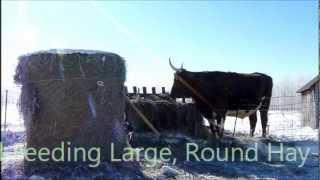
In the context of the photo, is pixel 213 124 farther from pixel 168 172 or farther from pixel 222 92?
pixel 168 172

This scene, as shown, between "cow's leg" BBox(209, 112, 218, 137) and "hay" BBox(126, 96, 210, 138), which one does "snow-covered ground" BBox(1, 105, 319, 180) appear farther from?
"cow's leg" BBox(209, 112, 218, 137)

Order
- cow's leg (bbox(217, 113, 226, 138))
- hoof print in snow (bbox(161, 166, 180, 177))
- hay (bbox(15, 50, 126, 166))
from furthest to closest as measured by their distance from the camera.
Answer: cow's leg (bbox(217, 113, 226, 138)) < hoof print in snow (bbox(161, 166, 180, 177)) < hay (bbox(15, 50, 126, 166))

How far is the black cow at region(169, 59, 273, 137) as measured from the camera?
15.1 meters

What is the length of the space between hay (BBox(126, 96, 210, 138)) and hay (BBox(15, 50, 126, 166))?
4.21m

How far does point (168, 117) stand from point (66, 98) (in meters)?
5.70

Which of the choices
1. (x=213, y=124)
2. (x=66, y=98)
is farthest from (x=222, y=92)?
(x=66, y=98)

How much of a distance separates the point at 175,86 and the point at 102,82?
7.05 m

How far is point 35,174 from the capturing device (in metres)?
7.59

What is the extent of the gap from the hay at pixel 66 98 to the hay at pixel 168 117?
4.21 m

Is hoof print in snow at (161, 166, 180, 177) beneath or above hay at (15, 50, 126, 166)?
beneath

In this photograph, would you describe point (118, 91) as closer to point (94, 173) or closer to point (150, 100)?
point (94, 173)

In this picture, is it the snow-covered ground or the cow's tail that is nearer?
the snow-covered ground

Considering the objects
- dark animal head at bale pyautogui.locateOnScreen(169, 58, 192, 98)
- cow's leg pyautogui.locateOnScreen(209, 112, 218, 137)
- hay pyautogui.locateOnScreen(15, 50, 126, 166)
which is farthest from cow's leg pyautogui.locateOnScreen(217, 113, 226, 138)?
hay pyautogui.locateOnScreen(15, 50, 126, 166)

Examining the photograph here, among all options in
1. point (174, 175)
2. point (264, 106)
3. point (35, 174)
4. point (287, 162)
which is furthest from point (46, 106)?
point (264, 106)
